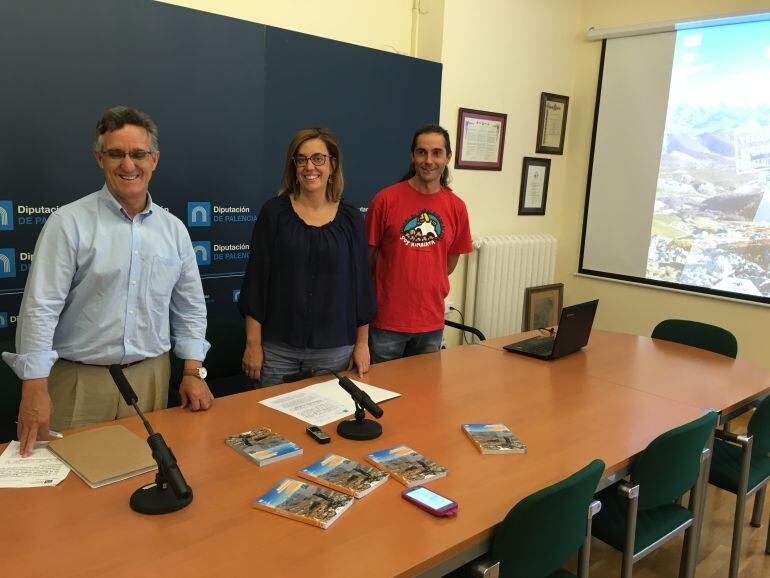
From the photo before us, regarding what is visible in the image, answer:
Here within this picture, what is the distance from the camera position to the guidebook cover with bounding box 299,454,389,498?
151 cm

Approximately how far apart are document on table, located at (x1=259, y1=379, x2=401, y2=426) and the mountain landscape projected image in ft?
10.5

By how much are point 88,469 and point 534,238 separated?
13.0 feet

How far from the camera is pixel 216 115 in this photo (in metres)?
2.95

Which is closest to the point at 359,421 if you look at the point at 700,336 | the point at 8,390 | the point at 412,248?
the point at 412,248

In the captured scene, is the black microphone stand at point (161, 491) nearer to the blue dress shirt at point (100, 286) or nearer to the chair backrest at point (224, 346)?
the blue dress shirt at point (100, 286)

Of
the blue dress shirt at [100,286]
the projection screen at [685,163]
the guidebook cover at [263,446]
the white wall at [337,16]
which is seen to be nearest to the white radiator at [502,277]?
the projection screen at [685,163]

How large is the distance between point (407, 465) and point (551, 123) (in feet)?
13.1

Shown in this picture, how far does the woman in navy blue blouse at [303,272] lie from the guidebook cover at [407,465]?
653 millimetres

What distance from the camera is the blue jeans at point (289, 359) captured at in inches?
90.2

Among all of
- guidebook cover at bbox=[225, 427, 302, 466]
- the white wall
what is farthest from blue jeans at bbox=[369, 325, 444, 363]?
the white wall

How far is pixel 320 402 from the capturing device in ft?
6.73

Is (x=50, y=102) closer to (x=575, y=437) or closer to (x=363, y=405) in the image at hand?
(x=363, y=405)

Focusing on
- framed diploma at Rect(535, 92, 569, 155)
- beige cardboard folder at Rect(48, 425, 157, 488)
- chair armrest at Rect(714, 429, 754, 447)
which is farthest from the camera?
framed diploma at Rect(535, 92, 569, 155)

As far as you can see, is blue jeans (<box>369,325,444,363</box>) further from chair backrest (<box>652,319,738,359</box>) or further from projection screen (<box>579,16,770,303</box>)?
projection screen (<box>579,16,770,303</box>)
